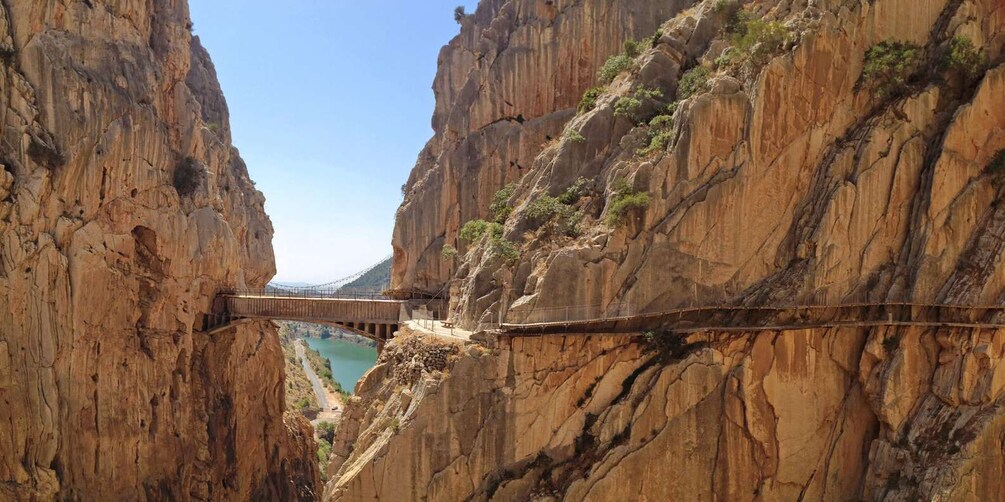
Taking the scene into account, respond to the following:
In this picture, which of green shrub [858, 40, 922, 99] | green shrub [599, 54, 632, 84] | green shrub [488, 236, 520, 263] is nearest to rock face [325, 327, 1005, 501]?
green shrub [488, 236, 520, 263]

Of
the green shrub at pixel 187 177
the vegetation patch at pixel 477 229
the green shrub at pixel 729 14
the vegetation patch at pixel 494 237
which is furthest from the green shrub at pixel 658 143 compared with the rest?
the green shrub at pixel 187 177

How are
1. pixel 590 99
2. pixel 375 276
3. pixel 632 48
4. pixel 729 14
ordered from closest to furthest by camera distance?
1. pixel 729 14
2. pixel 590 99
3. pixel 632 48
4. pixel 375 276

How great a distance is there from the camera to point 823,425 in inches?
973

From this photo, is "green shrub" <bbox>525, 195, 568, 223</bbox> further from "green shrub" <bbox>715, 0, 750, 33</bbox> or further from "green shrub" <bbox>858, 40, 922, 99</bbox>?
"green shrub" <bbox>858, 40, 922, 99</bbox>

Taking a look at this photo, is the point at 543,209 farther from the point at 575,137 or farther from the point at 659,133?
the point at 659,133

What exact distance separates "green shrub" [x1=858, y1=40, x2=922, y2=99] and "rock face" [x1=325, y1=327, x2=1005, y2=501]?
27.2 ft

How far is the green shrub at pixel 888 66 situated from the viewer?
973 inches

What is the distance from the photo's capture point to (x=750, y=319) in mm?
24984

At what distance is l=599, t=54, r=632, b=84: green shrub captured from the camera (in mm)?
30948

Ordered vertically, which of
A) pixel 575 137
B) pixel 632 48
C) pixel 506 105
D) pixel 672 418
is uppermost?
pixel 632 48

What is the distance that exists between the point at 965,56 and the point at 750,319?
11303 mm

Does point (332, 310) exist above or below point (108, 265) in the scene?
below

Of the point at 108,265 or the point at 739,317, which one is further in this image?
the point at 108,265

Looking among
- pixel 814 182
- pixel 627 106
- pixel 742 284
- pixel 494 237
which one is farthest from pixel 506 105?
pixel 742 284
